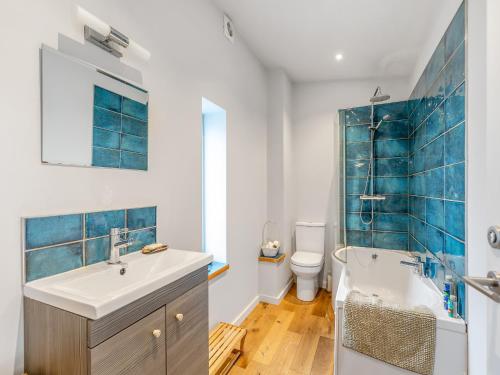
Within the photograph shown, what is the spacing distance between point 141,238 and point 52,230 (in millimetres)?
431

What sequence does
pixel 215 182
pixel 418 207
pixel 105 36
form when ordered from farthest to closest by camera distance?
pixel 418 207 → pixel 215 182 → pixel 105 36

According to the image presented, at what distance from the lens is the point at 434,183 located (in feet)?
6.06

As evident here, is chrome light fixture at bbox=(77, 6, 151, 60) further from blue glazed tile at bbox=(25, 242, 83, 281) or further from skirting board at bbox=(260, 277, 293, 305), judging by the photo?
skirting board at bbox=(260, 277, 293, 305)

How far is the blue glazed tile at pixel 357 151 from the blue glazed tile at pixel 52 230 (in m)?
2.85

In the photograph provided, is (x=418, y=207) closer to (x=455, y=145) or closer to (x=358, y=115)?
(x=455, y=145)

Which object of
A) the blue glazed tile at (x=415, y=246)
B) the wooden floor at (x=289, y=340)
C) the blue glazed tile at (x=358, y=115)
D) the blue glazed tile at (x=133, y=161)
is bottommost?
the wooden floor at (x=289, y=340)

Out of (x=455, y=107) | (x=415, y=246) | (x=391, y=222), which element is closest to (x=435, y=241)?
(x=415, y=246)

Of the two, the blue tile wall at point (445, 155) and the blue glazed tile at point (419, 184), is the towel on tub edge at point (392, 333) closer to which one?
the blue tile wall at point (445, 155)

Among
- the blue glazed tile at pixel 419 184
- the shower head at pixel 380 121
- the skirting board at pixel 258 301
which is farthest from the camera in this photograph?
the shower head at pixel 380 121

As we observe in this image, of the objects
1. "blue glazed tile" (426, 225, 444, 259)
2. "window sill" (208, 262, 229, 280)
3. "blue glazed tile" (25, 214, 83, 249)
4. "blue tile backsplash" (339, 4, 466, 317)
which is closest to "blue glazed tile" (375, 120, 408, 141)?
"blue tile backsplash" (339, 4, 466, 317)

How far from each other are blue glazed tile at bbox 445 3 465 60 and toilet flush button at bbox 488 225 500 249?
1.27 meters

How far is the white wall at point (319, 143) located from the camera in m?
3.26

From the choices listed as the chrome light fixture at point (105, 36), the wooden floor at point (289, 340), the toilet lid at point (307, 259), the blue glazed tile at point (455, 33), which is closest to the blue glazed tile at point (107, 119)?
the chrome light fixture at point (105, 36)

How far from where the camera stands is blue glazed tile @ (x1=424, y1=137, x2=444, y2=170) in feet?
5.56
